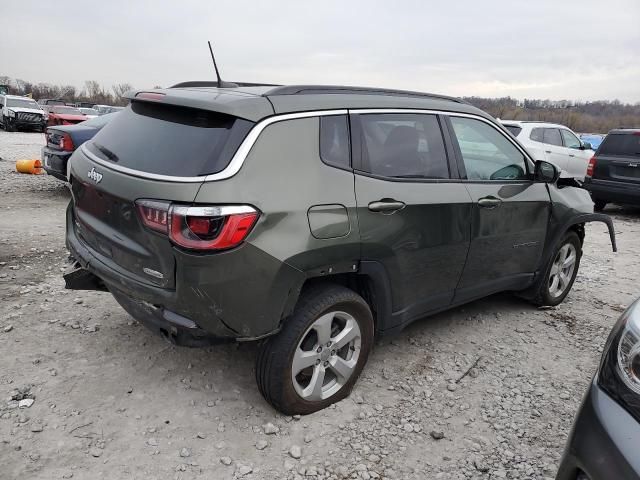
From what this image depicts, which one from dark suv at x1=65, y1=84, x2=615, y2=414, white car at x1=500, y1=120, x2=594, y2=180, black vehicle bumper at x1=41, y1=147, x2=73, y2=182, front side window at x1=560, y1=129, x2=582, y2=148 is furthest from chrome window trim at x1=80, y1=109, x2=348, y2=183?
front side window at x1=560, y1=129, x2=582, y2=148

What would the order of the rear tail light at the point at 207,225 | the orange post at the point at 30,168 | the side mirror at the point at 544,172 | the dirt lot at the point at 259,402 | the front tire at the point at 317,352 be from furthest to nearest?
the orange post at the point at 30,168
the side mirror at the point at 544,172
the front tire at the point at 317,352
the dirt lot at the point at 259,402
the rear tail light at the point at 207,225

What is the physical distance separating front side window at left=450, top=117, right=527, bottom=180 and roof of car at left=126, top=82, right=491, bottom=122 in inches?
12.2

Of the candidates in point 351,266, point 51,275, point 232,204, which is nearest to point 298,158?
point 232,204

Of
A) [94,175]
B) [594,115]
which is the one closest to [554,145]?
[94,175]

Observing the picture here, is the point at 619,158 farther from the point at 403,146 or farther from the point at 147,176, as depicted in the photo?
the point at 147,176

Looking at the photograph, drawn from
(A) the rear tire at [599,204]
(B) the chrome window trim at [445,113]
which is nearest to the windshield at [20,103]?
(A) the rear tire at [599,204]

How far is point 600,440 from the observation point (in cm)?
170

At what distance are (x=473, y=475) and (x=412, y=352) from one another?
1.21 m

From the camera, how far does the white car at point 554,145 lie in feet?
38.9

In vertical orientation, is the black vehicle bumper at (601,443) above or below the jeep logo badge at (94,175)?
below

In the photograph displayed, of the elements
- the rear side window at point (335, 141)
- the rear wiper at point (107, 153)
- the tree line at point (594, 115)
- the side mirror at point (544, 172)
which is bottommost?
the rear wiper at point (107, 153)

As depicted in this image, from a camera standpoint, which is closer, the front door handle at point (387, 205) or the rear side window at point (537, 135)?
the front door handle at point (387, 205)

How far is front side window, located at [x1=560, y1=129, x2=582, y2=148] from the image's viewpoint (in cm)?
1256

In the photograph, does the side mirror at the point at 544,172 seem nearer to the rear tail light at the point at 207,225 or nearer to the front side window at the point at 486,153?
the front side window at the point at 486,153
